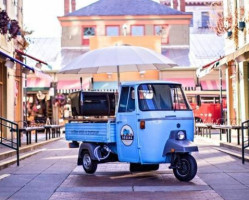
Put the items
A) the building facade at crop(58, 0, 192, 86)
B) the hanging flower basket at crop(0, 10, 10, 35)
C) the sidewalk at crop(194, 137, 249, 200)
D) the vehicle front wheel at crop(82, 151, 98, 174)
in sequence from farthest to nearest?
the building facade at crop(58, 0, 192, 86), the hanging flower basket at crop(0, 10, 10, 35), the vehicle front wheel at crop(82, 151, 98, 174), the sidewalk at crop(194, 137, 249, 200)

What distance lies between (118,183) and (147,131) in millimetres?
1120

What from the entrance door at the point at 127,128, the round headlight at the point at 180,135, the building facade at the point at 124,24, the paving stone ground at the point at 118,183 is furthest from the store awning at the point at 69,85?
the round headlight at the point at 180,135

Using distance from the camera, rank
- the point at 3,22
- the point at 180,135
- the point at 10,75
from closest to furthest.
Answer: the point at 180,135, the point at 3,22, the point at 10,75

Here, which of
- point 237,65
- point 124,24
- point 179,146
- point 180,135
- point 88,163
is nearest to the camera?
point 179,146

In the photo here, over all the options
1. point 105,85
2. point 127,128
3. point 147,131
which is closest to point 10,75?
point 127,128

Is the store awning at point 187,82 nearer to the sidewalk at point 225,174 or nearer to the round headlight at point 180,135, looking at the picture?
the sidewalk at point 225,174

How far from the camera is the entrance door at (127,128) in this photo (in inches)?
427

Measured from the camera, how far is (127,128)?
1099 cm

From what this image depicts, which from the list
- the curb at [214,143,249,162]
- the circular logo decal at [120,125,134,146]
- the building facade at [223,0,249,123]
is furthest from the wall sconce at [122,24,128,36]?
the circular logo decal at [120,125,134,146]

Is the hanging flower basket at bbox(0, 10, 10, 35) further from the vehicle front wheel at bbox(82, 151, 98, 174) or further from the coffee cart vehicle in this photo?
the vehicle front wheel at bbox(82, 151, 98, 174)

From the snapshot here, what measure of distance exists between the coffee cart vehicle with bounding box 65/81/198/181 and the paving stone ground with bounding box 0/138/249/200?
401mm

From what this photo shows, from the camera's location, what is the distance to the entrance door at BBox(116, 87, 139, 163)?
35.6 ft

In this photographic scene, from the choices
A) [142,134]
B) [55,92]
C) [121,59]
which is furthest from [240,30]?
[55,92]

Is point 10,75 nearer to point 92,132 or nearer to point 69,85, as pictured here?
point 92,132
